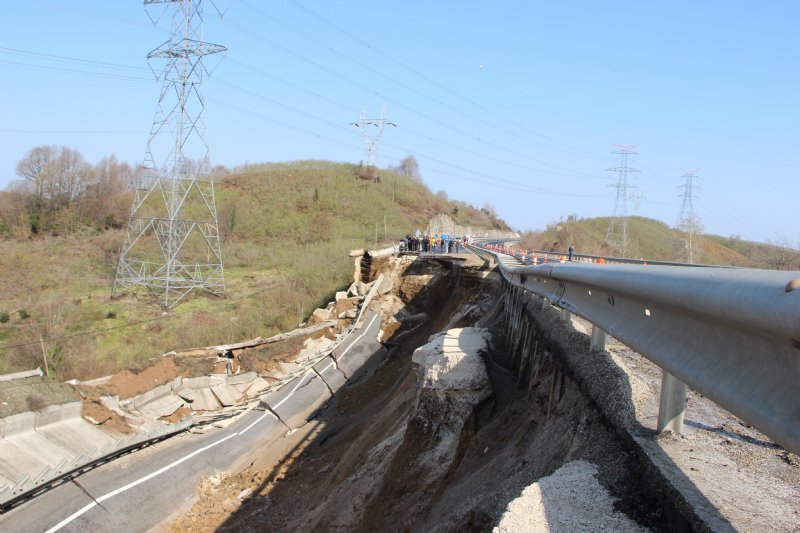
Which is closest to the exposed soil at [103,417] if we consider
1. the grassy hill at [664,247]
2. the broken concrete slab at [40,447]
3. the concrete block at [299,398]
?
the broken concrete slab at [40,447]

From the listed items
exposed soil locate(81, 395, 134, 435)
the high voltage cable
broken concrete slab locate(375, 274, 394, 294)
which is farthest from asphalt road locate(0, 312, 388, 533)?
broken concrete slab locate(375, 274, 394, 294)

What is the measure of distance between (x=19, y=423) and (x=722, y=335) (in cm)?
1817

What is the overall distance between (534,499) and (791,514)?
3.99 ft

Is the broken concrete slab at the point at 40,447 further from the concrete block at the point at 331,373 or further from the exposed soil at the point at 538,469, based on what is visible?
the concrete block at the point at 331,373

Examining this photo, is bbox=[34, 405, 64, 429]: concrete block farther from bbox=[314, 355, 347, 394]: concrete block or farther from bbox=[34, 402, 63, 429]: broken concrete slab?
bbox=[314, 355, 347, 394]: concrete block

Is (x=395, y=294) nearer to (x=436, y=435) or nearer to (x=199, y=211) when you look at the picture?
(x=436, y=435)

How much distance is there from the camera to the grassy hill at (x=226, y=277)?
2428 cm

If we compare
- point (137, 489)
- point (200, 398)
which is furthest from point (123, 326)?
point (137, 489)

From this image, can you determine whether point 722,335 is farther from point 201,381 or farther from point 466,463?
point 201,381

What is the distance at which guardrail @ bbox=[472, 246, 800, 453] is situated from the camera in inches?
A: 83.7

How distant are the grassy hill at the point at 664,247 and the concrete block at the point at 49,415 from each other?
22.6 m

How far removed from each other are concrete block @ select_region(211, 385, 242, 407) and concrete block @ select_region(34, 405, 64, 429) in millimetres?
5480

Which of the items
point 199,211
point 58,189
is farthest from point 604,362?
point 58,189

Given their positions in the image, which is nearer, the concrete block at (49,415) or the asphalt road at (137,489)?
the asphalt road at (137,489)
